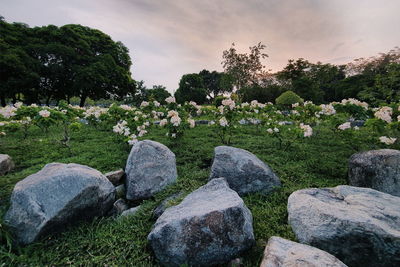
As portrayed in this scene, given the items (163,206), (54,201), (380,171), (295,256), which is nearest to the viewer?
(295,256)

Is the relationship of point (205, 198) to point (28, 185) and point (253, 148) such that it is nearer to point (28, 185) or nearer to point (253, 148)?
point (28, 185)

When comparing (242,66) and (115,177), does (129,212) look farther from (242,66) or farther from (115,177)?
(242,66)

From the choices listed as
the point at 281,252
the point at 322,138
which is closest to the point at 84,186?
the point at 281,252

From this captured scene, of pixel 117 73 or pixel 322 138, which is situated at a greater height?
pixel 117 73

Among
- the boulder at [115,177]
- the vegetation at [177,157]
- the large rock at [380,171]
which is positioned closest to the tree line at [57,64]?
the vegetation at [177,157]

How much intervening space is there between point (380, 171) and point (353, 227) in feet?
5.95

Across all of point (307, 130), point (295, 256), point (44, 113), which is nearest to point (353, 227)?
point (295, 256)

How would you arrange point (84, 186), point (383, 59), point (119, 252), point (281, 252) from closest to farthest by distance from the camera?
1. point (281, 252)
2. point (119, 252)
3. point (84, 186)
4. point (383, 59)

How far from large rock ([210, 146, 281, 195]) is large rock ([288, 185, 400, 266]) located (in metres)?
0.91

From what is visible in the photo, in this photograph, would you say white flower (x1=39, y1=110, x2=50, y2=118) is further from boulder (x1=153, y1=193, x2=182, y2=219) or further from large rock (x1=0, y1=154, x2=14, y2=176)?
boulder (x1=153, y1=193, x2=182, y2=219)

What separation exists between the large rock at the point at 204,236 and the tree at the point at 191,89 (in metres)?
32.3

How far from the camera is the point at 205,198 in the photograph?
2771 millimetres

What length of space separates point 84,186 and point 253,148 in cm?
398

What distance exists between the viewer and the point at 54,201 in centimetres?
265
